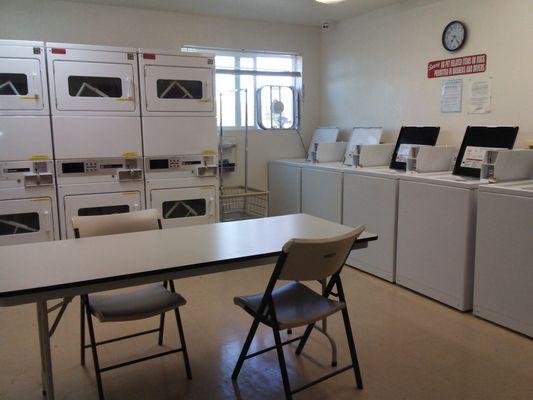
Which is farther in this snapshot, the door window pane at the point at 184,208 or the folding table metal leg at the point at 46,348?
the door window pane at the point at 184,208

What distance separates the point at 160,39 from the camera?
15.7 feet

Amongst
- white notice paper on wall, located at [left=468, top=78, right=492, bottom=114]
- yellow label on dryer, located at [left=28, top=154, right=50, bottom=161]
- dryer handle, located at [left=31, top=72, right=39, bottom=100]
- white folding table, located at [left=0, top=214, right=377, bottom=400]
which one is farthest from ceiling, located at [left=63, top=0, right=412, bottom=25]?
white folding table, located at [left=0, top=214, right=377, bottom=400]

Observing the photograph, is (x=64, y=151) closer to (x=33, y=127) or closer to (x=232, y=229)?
(x=33, y=127)

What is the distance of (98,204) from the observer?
4.04m

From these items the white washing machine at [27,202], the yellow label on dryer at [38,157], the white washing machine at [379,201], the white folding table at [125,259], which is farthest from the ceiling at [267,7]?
the white folding table at [125,259]

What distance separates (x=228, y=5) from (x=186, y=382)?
3.59 metres

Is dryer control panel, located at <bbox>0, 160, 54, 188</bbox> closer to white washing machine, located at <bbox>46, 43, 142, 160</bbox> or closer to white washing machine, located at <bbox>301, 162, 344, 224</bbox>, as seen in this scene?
white washing machine, located at <bbox>46, 43, 142, 160</bbox>

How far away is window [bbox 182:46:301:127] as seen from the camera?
5164 millimetres

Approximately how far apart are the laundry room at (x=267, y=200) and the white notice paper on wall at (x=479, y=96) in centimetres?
2

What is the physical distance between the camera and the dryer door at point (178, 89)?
4082 mm

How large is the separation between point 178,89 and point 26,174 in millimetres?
1470

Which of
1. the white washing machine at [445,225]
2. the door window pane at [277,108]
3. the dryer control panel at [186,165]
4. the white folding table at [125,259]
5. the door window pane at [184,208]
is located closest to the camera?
the white folding table at [125,259]

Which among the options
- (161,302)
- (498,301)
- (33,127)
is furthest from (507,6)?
(33,127)

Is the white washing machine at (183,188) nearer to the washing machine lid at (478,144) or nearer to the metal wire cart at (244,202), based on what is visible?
the metal wire cart at (244,202)
